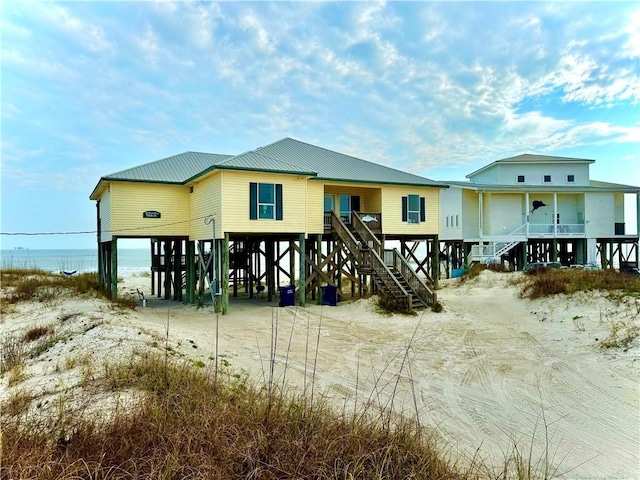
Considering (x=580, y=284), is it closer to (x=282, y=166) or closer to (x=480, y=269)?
(x=480, y=269)

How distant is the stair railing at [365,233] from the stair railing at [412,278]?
24.7 inches

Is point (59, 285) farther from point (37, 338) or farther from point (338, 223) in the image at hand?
point (338, 223)

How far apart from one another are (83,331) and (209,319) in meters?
5.55

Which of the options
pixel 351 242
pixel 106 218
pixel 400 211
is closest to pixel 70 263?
pixel 106 218

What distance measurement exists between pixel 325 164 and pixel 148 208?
31.2ft

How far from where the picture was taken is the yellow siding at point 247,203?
647 inches

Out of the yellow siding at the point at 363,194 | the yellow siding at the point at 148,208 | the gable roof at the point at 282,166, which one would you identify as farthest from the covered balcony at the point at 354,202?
the yellow siding at the point at 148,208

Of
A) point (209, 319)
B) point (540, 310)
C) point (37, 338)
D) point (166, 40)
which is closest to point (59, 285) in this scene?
→ point (209, 319)

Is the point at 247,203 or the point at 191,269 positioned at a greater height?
the point at 247,203

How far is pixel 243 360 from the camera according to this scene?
9.28 meters

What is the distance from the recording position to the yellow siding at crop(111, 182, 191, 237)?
18.7 m

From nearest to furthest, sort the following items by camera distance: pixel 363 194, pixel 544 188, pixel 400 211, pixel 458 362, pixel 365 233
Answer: pixel 458 362, pixel 365 233, pixel 400 211, pixel 363 194, pixel 544 188

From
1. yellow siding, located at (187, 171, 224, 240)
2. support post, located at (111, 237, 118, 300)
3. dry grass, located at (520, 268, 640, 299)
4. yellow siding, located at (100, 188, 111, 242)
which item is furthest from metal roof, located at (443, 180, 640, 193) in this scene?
support post, located at (111, 237, 118, 300)

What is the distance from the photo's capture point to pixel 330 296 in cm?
1894
